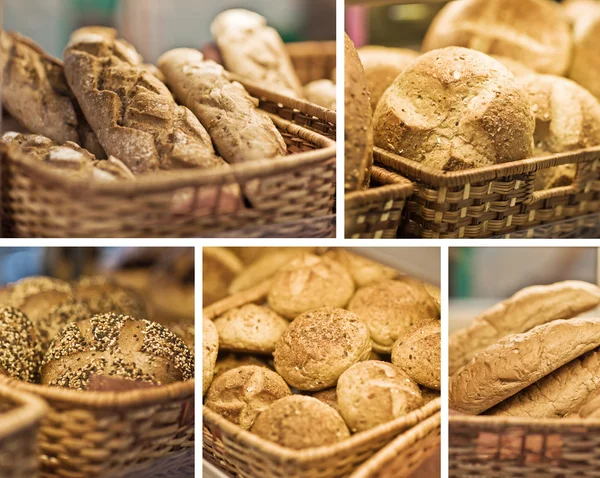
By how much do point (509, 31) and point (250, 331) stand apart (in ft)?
4.08

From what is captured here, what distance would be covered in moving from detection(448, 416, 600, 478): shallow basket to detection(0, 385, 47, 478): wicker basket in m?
0.97

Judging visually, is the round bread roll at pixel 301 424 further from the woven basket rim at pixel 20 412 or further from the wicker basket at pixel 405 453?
the woven basket rim at pixel 20 412

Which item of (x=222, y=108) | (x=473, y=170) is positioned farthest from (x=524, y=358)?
(x=222, y=108)

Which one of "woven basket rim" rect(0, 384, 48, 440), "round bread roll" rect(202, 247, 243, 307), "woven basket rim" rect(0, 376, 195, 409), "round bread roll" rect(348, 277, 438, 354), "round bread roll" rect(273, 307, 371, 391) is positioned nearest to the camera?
"woven basket rim" rect(0, 384, 48, 440)

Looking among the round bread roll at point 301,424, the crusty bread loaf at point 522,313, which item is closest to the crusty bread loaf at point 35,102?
the round bread roll at point 301,424

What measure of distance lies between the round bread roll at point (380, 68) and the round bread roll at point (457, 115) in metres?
0.17

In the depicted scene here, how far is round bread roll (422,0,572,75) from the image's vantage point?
1839 millimetres

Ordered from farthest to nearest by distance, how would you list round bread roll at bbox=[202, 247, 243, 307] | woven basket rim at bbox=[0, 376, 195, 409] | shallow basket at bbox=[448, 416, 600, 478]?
round bread roll at bbox=[202, 247, 243, 307], shallow basket at bbox=[448, 416, 600, 478], woven basket rim at bbox=[0, 376, 195, 409]

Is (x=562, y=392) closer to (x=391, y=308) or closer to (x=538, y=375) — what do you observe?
(x=538, y=375)

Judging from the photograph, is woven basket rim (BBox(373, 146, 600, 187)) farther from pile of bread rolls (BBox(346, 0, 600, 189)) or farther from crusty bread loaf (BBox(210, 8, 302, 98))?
crusty bread loaf (BBox(210, 8, 302, 98))

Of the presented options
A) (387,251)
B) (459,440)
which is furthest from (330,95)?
(459,440)

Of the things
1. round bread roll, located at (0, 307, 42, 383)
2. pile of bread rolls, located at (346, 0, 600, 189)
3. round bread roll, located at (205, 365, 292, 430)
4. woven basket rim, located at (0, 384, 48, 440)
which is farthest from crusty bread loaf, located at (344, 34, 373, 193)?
round bread roll, located at (0, 307, 42, 383)

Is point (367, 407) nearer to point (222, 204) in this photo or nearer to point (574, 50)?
point (222, 204)

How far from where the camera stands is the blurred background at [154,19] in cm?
163
